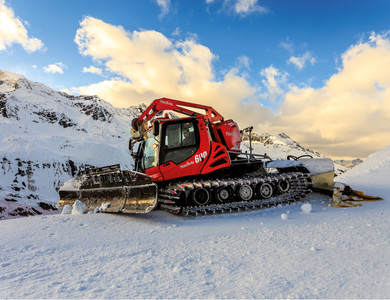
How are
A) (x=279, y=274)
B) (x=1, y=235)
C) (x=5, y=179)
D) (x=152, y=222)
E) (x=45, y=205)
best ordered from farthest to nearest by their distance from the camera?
(x=5, y=179), (x=45, y=205), (x=152, y=222), (x=1, y=235), (x=279, y=274)

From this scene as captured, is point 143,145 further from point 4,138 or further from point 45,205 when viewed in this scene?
point 4,138

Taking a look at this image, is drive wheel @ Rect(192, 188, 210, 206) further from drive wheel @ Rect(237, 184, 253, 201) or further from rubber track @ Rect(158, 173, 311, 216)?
drive wheel @ Rect(237, 184, 253, 201)

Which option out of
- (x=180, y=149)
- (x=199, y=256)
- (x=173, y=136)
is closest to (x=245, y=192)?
(x=180, y=149)

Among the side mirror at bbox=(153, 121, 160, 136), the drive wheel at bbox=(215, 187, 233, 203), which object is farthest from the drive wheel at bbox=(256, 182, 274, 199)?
the side mirror at bbox=(153, 121, 160, 136)

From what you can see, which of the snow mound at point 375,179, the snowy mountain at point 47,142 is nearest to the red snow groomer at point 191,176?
the snow mound at point 375,179

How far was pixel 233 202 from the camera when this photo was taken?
685 centimetres

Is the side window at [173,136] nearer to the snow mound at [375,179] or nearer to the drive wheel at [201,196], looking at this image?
the drive wheel at [201,196]

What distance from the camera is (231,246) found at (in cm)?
375

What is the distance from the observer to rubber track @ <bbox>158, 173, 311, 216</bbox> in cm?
623

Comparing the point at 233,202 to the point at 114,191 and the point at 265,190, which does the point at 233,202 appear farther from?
the point at 114,191

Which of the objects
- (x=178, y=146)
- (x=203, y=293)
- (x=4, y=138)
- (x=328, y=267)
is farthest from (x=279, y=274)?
(x=4, y=138)

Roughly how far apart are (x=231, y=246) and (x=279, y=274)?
105cm

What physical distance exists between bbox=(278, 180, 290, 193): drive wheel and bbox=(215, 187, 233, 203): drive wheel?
1721 mm

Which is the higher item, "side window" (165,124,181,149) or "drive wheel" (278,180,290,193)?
"side window" (165,124,181,149)
